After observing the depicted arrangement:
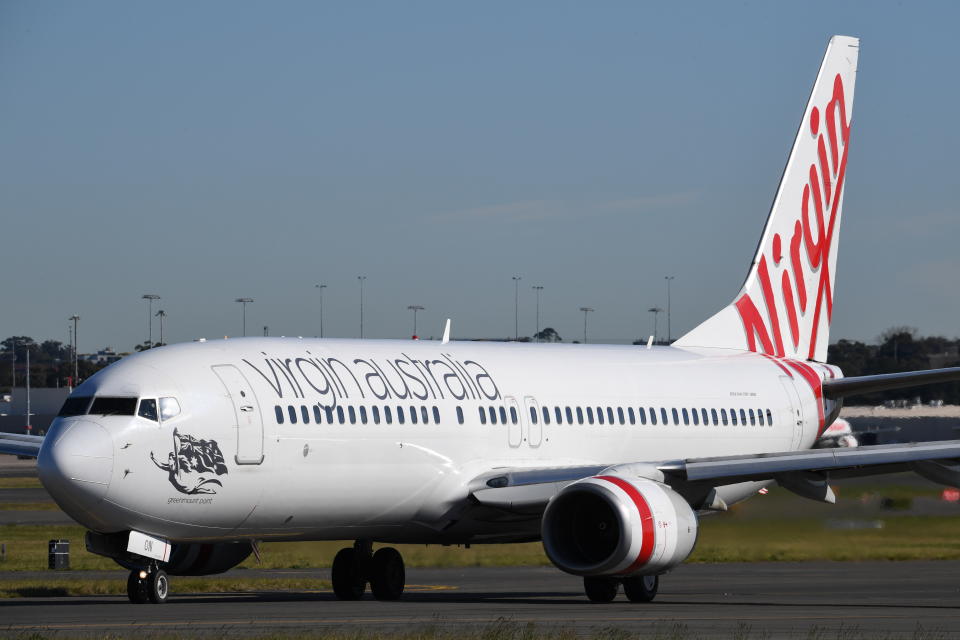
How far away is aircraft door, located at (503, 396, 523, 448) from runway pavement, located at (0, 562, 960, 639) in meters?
2.64

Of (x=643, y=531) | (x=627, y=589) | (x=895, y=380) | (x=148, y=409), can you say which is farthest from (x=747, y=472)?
(x=148, y=409)

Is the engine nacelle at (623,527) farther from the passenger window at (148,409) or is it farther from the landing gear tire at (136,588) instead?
the passenger window at (148,409)

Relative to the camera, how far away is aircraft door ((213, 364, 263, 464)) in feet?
77.0

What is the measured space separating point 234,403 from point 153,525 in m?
2.10

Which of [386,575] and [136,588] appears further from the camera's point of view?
[386,575]

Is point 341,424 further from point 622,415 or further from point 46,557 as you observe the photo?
point 46,557

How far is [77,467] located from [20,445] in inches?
249

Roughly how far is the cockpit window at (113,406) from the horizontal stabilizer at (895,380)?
47.0 feet

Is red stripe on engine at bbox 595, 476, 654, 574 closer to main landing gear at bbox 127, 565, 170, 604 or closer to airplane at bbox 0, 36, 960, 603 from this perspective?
airplane at bbox 0, 36, 960, 603

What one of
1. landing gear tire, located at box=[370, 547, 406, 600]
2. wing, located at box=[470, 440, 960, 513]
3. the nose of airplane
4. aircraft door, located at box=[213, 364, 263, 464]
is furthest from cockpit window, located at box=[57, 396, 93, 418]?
wing, located at box=[470, 440, 960, 513]

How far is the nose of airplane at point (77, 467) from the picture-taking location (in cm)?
2166

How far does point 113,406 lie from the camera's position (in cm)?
2266

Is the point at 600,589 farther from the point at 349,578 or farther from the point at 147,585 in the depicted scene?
the point at 147,585

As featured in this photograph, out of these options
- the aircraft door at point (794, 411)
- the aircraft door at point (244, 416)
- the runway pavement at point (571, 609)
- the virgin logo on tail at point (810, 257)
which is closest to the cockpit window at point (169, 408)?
the aircraft door at point (244, 416)
